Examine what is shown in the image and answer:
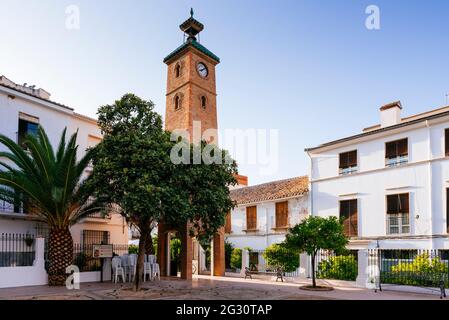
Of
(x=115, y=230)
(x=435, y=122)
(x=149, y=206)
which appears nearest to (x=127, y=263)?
(x=115, y=230)

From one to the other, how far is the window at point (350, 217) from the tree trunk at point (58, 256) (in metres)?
13.3

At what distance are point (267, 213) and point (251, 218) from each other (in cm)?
151

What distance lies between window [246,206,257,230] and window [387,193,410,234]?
9.27m

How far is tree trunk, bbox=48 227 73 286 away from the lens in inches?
607

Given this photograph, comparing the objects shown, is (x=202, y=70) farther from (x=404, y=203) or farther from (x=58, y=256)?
(x=58, y=256)

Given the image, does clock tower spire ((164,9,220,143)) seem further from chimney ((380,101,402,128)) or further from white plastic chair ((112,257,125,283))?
chimney ((380,101,402,128))

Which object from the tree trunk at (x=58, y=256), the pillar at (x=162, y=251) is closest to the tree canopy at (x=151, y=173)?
the tree trunk at (x=58, y=256)

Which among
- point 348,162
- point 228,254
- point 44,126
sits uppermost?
point 44,126

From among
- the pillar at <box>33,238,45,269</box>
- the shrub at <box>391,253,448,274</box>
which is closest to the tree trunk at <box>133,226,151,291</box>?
the pillar at <box>33,238,45,269</box>

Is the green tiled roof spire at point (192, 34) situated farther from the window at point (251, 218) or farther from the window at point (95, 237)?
the window at point (95, 237)

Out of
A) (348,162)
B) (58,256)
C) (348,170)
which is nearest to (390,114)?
(348,162)

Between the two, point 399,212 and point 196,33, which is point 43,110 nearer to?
point 196,33

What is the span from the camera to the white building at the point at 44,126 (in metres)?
17.2

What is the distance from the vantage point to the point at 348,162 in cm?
2158
